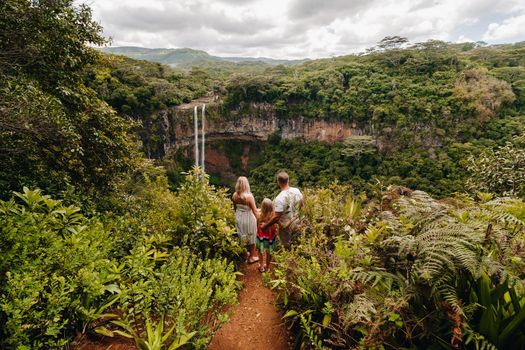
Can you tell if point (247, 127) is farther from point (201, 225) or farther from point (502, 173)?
point (201, 225)

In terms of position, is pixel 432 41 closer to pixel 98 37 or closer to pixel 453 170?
pixel 453 170

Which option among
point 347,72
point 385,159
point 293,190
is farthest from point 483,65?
point 293,190

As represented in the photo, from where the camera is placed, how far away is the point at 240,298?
3.29m

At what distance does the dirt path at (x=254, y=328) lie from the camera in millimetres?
2498

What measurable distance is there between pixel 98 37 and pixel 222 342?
435cm

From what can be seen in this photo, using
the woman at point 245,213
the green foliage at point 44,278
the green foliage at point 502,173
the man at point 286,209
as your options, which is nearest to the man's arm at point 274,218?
the man at point 286,209

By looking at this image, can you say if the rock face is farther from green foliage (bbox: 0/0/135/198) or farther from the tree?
green foliage (bbox: 0/0/135/198)

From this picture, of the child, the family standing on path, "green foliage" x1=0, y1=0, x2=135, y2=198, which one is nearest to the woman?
the family standing on path

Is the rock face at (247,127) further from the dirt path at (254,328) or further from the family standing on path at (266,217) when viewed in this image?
the dirt path at (254,328)

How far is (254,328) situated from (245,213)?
4.70 ft

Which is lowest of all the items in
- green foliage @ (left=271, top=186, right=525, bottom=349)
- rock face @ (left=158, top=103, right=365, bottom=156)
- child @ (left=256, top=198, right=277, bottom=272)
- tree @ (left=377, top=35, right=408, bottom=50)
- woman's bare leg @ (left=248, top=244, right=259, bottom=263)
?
rock face @ (left=158, top=103, right=365, bottom=156)

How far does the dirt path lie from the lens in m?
2.50

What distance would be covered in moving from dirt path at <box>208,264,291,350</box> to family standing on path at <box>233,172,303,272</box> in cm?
55

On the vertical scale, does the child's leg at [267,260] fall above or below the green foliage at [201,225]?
below
